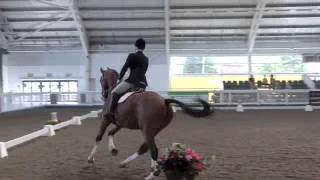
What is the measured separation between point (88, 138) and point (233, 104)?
14701 millimetres

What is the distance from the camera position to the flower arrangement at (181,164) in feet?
16.0

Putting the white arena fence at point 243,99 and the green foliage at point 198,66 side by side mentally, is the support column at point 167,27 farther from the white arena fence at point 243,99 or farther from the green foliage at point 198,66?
the white arena fence at point 243,99

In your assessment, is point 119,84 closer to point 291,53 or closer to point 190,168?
point 190,168

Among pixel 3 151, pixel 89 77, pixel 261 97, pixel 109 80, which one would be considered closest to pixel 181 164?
pixel 109 80

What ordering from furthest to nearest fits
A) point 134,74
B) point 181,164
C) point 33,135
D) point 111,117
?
point 33,135, point 111,117, point 134,74, point 181,164

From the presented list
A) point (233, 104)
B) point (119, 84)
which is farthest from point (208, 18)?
point (119, 84)

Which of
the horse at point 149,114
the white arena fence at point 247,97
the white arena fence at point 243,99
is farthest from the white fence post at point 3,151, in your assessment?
the white arena fence at point 247,97

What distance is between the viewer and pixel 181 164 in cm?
488

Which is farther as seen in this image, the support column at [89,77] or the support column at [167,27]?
the support column at [89,77]

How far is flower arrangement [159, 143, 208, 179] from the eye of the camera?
4875mm

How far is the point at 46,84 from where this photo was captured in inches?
1145

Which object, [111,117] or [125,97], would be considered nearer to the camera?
[125,97]

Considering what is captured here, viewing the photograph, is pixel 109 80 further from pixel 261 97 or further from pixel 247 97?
Answer: pixel 261 97

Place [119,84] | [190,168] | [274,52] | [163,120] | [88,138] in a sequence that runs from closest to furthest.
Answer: [190,168], [163,120], [119,84], [88,138], [274,52]
